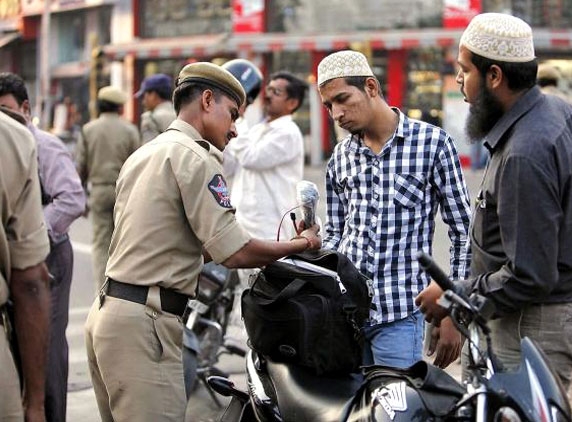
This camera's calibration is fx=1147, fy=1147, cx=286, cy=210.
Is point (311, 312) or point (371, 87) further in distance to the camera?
point (371, 87)

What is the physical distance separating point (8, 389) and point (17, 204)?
52 centimetres

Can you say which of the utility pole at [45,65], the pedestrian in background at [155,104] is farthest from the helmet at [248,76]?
the utility pole at [45,65]

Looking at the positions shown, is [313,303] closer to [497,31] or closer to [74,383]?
[497,31]

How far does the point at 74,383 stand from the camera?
25.0 ft

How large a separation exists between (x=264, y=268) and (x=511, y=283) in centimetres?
105

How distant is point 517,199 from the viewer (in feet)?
11.8

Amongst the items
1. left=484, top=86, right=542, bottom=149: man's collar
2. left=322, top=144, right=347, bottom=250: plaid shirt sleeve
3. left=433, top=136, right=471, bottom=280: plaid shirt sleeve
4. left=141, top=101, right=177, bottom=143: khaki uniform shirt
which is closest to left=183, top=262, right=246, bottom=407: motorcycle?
left=141, top=101, right=177, bottom=143: khaki uniform shirt

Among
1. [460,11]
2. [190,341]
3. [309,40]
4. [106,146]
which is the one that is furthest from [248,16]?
[190,341]

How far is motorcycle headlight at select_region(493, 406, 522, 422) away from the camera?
3.16 m

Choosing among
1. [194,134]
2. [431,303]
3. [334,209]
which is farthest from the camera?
[334,209]

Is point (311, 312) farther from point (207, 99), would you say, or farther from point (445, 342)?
point (207, 99)

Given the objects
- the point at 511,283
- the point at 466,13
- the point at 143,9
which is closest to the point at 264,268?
the point at 511,283

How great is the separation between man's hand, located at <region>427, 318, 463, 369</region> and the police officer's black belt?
95 centimetres

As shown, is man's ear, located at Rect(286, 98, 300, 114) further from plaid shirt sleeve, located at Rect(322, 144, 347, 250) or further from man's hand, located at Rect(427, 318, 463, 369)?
man's hand, located at Rect(427, 318, 463, 369)
